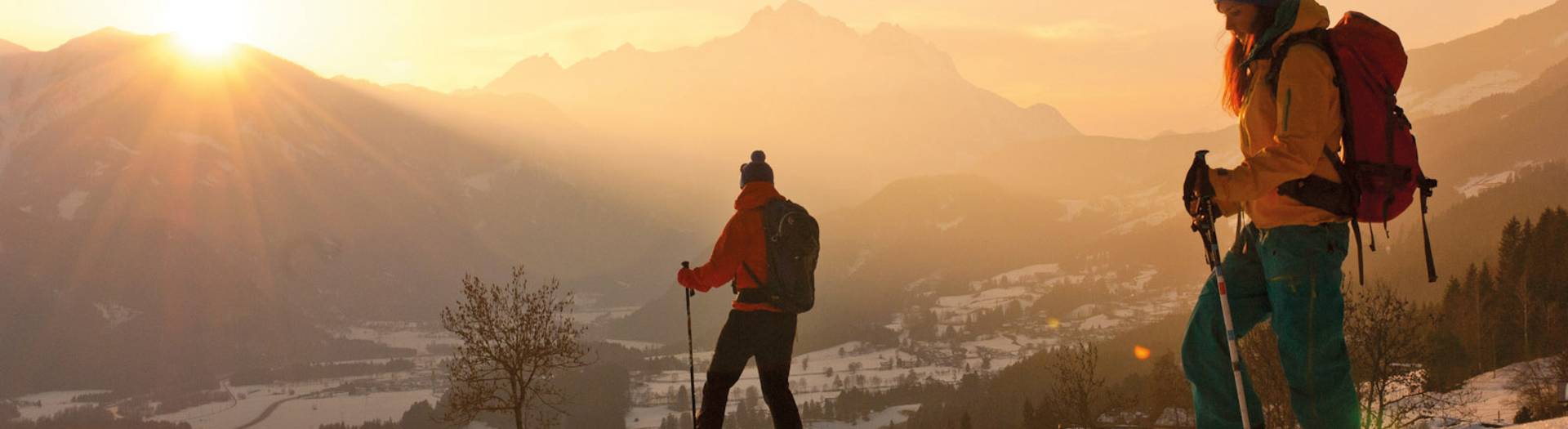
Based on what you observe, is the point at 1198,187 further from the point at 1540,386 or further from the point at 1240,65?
the point at 1540,386

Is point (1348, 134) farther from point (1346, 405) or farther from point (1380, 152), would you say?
point (1346, 405)

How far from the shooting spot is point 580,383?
191 m

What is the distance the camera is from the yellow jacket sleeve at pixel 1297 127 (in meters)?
4.71

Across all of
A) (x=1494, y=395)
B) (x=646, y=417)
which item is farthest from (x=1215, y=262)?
(x=646, y=417)

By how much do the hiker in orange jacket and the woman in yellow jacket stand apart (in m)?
3.91

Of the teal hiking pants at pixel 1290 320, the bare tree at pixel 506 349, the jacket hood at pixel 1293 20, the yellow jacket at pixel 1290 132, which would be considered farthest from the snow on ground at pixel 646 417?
the jacket hood at pixel 1293 20

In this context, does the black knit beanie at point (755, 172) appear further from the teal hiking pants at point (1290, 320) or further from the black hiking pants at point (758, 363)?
the teal hiking pants at point (1290, 320)

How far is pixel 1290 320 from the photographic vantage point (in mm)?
5086

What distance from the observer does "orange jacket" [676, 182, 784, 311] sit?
877 centimetres

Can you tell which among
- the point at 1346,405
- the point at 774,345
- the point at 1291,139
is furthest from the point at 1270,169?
the point at 774,345

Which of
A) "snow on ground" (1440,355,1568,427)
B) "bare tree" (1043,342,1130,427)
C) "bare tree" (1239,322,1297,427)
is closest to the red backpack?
"bare tree" (1239,322,1297,427)

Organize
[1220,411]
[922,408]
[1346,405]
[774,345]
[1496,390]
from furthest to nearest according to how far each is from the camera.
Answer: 1. [922,408]
2. [1496,390]
3. [774,345]
4. [1220,411]
5. [1346,405]

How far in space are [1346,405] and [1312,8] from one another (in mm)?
1884

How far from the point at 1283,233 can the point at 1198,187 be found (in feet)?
1.61
